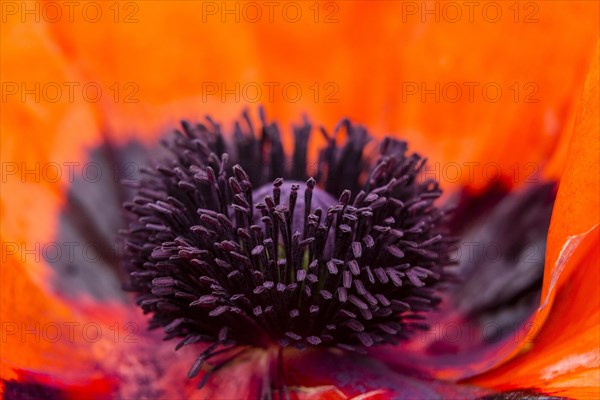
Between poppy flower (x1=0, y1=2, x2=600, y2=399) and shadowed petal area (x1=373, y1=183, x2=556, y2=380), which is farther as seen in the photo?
shadowed petal area (x1=373, y1=183, x2=556, y2=380)

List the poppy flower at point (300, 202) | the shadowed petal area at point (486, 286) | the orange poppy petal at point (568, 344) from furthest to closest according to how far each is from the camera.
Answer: the shadowed petal area at point (486, 286) → the poppy flower at point (300, 202) → the orange poppy petal at point (568, 344)

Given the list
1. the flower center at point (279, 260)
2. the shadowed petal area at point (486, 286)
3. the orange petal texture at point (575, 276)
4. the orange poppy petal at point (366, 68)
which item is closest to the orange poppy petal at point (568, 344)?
the orange petal texture at point (575, 276)

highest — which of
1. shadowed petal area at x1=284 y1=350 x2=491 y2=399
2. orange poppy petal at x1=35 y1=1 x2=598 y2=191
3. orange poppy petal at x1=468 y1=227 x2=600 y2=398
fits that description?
orange poppy petal at x1=35 y1=1 x2=598 y2=191

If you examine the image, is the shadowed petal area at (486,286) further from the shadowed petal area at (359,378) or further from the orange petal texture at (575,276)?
the orange petal texture at (575,276)

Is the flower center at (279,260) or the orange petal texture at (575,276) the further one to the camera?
the flower center at (279,260)

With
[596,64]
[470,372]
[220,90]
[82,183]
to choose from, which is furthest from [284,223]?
[220,90]

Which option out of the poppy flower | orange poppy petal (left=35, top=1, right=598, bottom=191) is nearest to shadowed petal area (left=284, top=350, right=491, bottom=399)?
the poppy flower

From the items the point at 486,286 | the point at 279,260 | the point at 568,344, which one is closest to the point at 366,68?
the point at 486,286

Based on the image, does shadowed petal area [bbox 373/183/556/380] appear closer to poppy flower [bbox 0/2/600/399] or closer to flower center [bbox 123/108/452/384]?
poppy flower [bbox 0/2/600/399]
